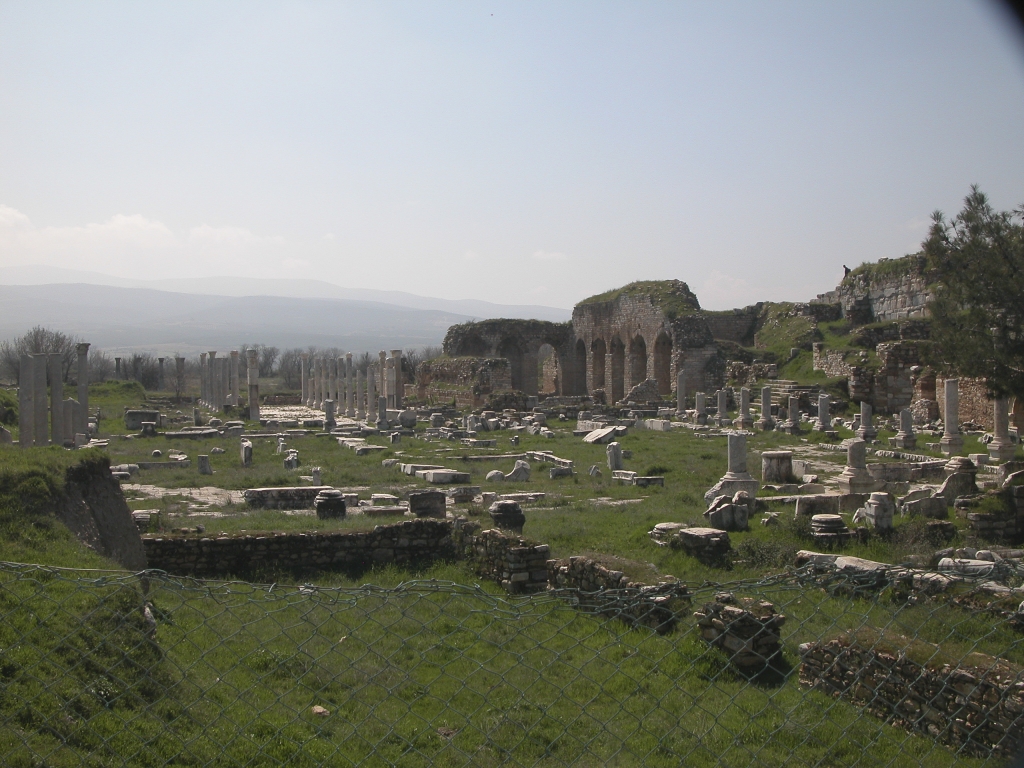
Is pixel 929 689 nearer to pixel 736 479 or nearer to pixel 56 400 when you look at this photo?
pixel 736 479

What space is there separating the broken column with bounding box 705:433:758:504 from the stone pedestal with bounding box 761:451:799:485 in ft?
7.00

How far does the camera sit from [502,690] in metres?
6.76

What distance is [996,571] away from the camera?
485cm

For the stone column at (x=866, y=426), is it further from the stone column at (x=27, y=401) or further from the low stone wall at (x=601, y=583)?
the stone column at (x=27, y=401)

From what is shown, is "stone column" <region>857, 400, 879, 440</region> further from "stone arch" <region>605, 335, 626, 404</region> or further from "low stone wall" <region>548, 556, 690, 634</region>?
"stone arch" <region>605, 335, 626, 404</region>

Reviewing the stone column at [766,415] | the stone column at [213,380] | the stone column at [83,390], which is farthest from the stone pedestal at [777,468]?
the stone column at [213,380]

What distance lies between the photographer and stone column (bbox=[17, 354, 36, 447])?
2211 cm

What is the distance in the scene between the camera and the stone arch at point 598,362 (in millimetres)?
50781

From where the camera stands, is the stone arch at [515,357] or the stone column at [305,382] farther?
the stone column at [305,382]

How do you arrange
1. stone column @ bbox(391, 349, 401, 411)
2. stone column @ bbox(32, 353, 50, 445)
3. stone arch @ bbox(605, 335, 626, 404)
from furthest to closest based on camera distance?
1. stone arch @ bbox(605, 335, 626, 404)
2. stone column @ bbox(391, 349, 401, 411)
3. stone column @ bbox(32, 353, 50, 445)

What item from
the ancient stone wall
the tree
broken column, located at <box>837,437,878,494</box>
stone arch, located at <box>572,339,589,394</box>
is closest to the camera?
the tree

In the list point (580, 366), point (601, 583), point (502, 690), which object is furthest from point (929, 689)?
point (580, 366)

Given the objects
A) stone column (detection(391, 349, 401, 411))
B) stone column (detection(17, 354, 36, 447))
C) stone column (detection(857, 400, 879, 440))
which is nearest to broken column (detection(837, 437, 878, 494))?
stone column (detection(857, 400, 879, 440))

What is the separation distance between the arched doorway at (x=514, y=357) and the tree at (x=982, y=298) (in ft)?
125
